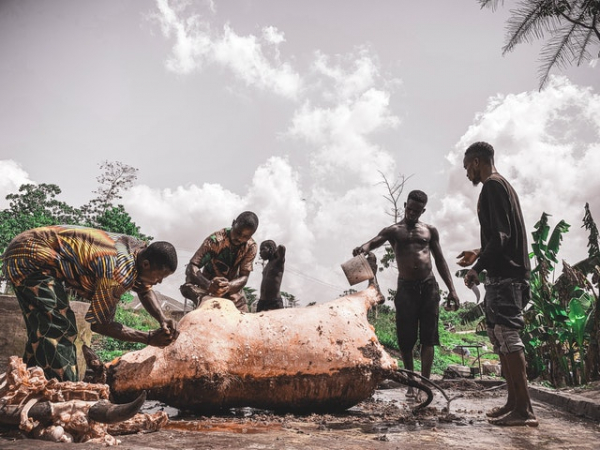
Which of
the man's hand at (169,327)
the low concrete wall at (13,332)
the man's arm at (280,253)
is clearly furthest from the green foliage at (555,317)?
the low concrete wall at (13,332)

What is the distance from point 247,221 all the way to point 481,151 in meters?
2.58

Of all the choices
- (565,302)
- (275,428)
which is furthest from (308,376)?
(565,302)

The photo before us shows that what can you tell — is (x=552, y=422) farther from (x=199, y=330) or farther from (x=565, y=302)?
(x=565, y=302)

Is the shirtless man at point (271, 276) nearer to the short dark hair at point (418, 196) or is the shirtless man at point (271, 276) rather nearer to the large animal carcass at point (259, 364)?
the short dark hair at point (418, 196)

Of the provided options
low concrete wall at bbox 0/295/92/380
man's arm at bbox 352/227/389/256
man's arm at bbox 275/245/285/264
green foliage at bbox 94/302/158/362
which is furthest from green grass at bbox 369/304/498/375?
low concrete wall at bbox 0/295/92/380

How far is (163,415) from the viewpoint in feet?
9.74

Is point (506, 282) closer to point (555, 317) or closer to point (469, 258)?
point (469, 258)

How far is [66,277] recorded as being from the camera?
2.95m

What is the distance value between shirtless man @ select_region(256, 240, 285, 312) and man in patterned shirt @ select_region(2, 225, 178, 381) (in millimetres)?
4379

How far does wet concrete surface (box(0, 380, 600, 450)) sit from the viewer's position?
8.35 feet

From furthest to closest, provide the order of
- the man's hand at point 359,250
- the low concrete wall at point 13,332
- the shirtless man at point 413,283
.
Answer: the low concrete wall at point 13,332, the shirtless man at point 413,283, the man's hand at point 359,250

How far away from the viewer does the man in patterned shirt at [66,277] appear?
2787 mm

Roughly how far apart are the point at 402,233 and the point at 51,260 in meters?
3.71

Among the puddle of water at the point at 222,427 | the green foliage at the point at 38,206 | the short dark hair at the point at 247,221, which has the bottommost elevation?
the puddle of water at the point at 222,427
